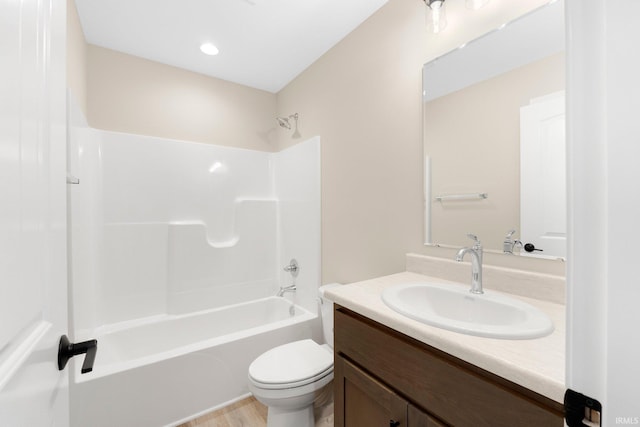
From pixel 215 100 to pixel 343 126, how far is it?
1403mm

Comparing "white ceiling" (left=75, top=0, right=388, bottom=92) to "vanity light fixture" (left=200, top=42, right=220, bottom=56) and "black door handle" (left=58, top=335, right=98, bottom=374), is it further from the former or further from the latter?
"black door handle" (left=58, top=335, right=98, bottom=374)

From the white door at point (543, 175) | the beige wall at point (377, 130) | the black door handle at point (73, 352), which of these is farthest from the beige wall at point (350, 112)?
the black door handle at point (73, 352)

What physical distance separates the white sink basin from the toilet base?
92 cm

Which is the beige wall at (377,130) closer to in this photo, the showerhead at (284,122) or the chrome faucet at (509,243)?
the chrome faucet at (509,243)

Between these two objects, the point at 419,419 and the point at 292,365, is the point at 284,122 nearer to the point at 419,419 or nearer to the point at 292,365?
the point at 292,365

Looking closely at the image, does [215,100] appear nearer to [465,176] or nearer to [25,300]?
[465,176]

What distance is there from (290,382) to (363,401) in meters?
0.49

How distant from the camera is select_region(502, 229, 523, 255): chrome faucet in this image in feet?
3.68

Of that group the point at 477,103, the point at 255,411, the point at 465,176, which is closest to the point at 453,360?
the point at 465,176

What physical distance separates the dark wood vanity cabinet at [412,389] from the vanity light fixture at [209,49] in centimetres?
217

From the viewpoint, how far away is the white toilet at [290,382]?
4.41 feet

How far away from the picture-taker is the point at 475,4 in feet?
3.97

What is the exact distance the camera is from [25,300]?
0.41 metres

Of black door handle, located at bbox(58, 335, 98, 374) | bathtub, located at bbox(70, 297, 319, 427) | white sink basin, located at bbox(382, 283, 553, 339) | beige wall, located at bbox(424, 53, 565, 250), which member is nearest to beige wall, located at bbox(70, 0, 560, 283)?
beige wall, located at bbox(424, 53, 565, 250)
